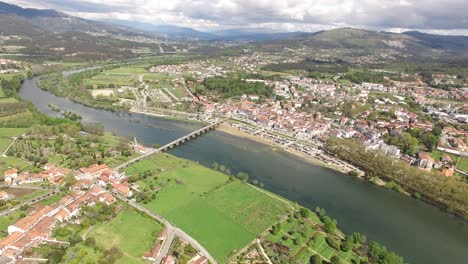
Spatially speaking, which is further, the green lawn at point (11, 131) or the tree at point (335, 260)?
the green lawn at point (11, 131)

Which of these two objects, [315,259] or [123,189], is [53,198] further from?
[315,259]

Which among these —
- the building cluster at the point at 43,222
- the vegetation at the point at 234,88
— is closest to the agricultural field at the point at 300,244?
the building cluster at the point at 43,222

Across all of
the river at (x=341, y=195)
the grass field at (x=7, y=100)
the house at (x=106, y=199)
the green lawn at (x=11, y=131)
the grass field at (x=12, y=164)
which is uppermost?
the grass field at (x=7, y=100)

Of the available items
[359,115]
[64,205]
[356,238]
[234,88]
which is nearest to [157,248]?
[64,205]

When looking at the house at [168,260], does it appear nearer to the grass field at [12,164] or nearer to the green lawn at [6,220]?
the green lawn at [6,220]

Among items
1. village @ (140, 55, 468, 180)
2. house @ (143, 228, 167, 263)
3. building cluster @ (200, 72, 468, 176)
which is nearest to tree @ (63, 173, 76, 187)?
house @ (143, 228, 167, 263)

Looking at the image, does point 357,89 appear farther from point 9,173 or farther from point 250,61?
point 9,173

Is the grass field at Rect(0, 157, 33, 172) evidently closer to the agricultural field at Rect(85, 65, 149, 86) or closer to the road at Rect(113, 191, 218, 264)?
the road at Rect(113, 191, 218, 264)
